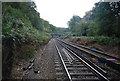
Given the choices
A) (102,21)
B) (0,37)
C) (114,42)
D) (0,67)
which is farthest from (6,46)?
(102,21)

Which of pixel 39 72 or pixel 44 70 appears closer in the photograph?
pixel 39 72

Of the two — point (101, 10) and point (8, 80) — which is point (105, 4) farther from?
point (8, 80)

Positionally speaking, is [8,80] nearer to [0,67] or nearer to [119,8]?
[0,67]

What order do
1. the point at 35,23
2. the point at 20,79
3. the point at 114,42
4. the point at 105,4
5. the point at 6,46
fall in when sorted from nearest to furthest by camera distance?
1. the point at 6,46
2. the point at 20,79
3. the point at 114,42
4. the point at 105,4
5. the point at 35,23

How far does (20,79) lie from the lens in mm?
3379

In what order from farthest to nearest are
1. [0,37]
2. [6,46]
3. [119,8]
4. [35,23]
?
[35,23]
[119,8]
[6,46]
[0,37]

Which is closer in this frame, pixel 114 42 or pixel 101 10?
pixel 114 42

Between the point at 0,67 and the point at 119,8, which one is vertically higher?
the point at 119,8

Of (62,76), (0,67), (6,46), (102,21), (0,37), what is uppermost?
(102,21)

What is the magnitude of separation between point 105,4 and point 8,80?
1517cm

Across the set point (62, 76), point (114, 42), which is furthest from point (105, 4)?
point (62, 76)

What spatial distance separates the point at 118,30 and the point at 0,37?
1236 cm

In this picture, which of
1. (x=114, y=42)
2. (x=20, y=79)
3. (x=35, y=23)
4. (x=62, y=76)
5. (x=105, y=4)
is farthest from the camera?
(x=35, y=23)

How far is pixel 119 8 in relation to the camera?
12.2 meters
